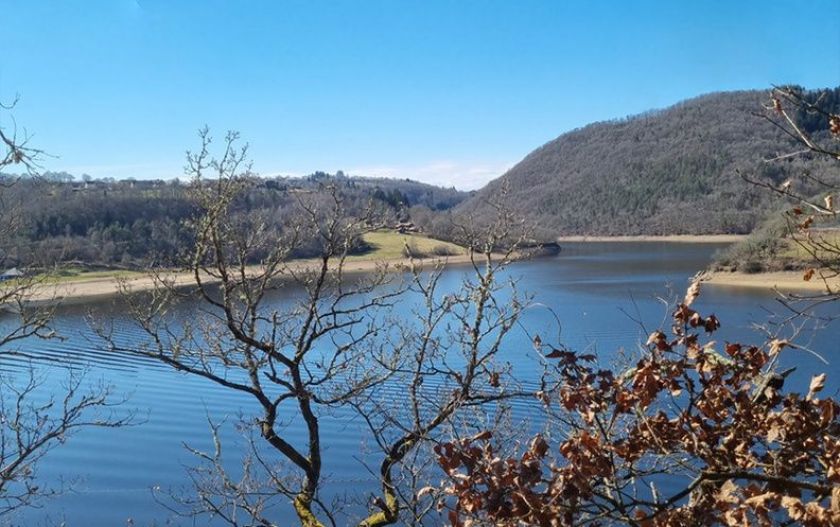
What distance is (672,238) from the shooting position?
8600cm

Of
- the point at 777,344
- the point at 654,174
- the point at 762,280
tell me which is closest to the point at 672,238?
the point at 654,174

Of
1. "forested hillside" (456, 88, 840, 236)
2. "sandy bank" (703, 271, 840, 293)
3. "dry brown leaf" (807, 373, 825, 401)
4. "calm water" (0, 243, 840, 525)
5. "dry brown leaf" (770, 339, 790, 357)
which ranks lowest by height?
"calm water" (0, 243, 840, 525)

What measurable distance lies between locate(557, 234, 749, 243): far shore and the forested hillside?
1022 millimetres

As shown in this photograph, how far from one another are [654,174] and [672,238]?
34501mm

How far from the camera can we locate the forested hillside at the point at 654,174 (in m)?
89.1

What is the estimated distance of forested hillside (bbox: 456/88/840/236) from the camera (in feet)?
292

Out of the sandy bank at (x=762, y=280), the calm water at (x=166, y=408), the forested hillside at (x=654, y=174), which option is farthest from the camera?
the forested hillside at (x=654, y=174)

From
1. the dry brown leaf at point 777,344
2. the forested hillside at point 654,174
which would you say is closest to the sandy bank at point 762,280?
the dry brown leaf at point 777,344

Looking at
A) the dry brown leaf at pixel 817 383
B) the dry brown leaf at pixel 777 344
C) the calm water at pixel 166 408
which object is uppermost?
the dry brown leaf at pixel 777 344

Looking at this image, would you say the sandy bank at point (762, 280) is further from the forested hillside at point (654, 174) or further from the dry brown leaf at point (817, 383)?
the forested hillside at point (654, 174)

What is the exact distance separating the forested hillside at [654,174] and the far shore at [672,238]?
1022 mm

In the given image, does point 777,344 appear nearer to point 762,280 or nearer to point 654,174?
point 762,280

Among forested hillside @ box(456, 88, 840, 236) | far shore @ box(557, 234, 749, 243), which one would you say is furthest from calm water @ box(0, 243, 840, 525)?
forested hillside @ box(456, 88, 840, 236)

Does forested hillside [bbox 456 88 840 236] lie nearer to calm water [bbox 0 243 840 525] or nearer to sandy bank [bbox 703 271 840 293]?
sandy bank [bbox 703 271 840 293]
